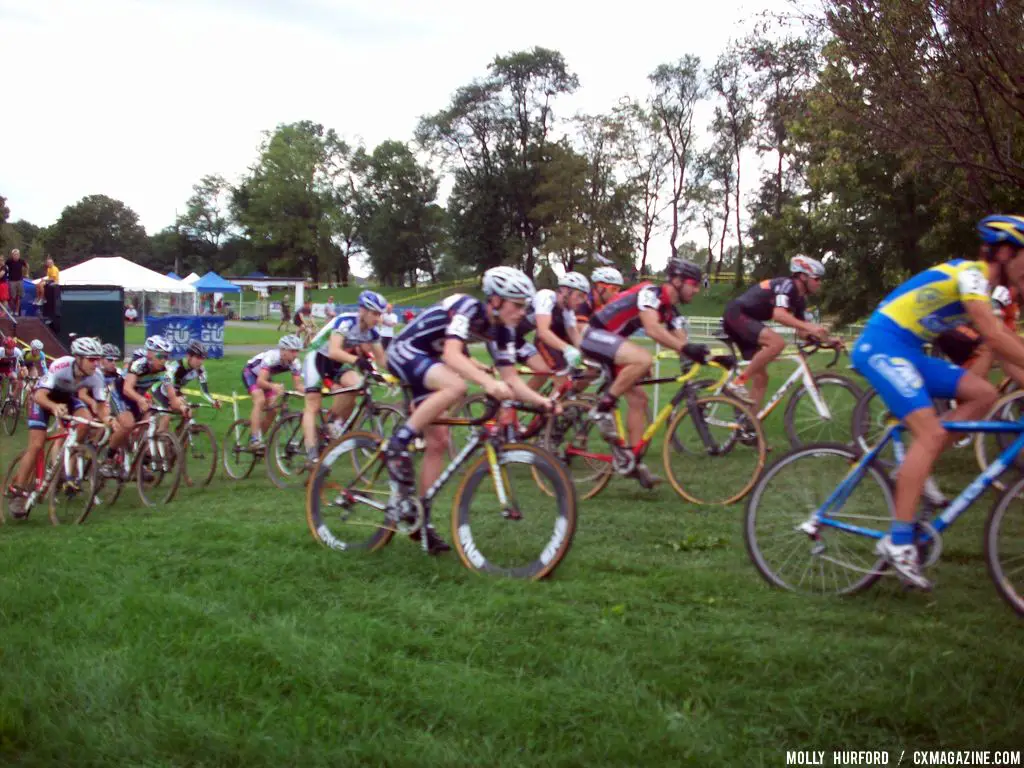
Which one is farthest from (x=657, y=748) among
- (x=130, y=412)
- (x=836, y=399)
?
(x=130, y=412)

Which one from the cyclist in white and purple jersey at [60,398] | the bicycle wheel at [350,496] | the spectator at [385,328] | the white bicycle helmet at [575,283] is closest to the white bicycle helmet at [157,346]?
the cyclist in white and purple jersey at [60,398]

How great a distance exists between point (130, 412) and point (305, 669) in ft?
27.5

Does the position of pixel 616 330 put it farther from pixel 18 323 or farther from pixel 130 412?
pixel 18 323

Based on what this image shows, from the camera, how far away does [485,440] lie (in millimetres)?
6078

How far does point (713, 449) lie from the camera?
8.63 meters

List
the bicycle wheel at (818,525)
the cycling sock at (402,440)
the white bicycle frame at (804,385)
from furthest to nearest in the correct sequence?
1. the white bicycle frame at (804,385)
2. the cycling sock at (402,440)
3. the bicycle wheel at (818,525)

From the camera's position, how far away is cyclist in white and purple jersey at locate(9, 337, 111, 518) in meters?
11.0

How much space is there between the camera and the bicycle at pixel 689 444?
836 centimetres

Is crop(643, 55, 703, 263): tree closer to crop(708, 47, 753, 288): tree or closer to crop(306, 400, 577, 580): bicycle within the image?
crop(708, 47, 753, 288): tree

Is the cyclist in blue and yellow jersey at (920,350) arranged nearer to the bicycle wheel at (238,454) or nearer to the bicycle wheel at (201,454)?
the bicycle wheel at (201,454)

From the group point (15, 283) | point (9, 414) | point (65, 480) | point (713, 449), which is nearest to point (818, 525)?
point (713, 449)

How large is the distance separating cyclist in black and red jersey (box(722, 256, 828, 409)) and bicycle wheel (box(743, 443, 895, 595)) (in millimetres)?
4611

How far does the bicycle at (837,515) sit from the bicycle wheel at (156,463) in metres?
7.71

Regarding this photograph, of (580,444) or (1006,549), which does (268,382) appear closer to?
(580,444)
